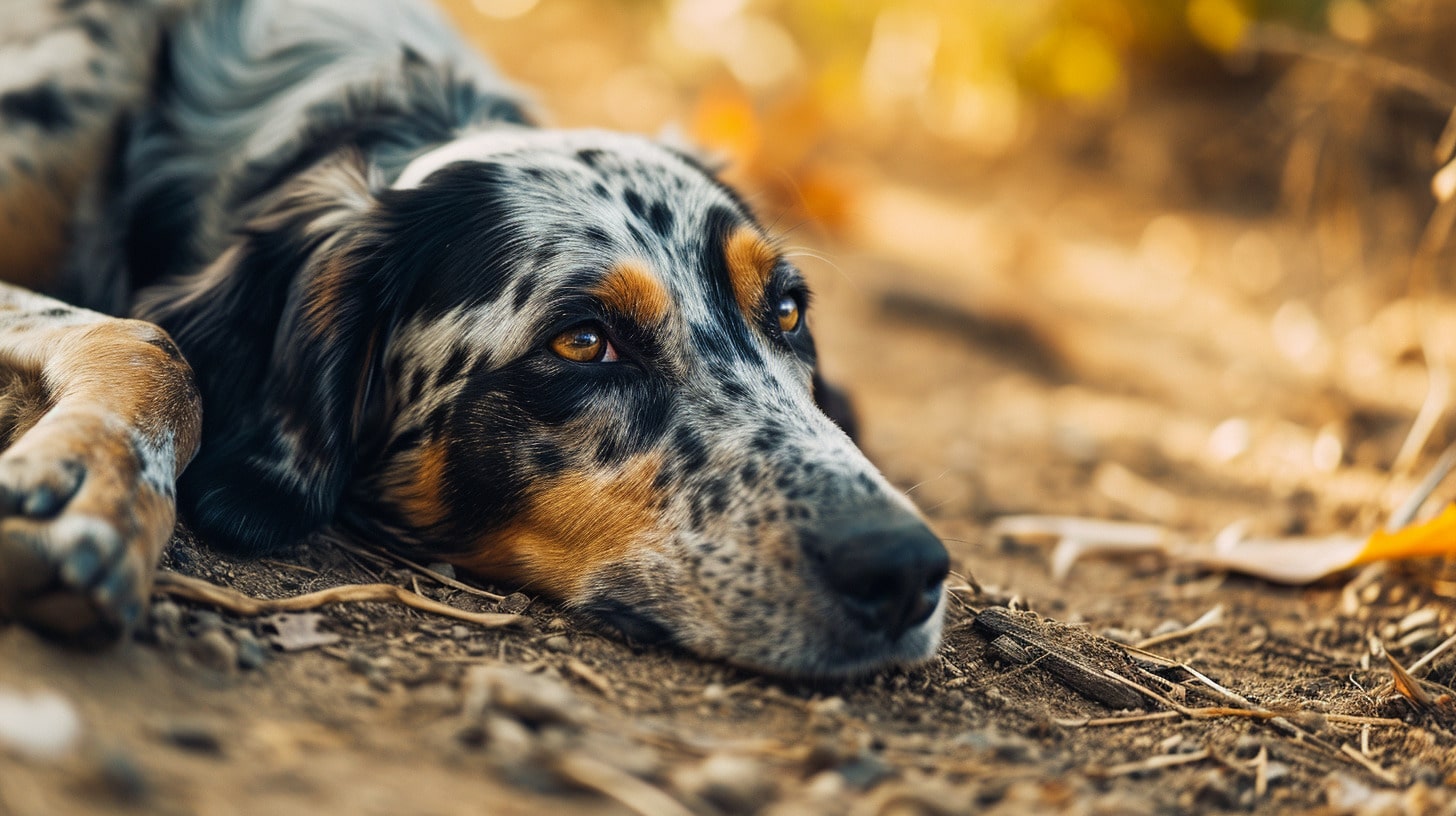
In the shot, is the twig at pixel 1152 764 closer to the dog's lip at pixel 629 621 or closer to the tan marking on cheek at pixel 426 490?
the dog's lip at pixel 629 621

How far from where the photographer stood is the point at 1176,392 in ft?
20.4

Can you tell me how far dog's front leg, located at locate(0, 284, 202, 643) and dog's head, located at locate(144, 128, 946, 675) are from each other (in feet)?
0.99

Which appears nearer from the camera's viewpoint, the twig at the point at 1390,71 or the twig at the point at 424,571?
the twig at the point at 424,571

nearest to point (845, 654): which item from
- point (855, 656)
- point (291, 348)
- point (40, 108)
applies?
point (855, 656)

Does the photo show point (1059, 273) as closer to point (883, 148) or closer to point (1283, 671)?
point (883, 148)

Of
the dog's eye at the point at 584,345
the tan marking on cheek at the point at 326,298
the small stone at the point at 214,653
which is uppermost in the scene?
the dog's eye at the point at 584,345

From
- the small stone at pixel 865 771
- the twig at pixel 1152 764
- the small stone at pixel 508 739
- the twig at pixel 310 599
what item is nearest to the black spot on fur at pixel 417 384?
the twig at pixel 310 599

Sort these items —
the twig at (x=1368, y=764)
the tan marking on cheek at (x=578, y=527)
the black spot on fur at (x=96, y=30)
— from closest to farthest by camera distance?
the twig at (x=1368, y=764) → the tan marking on cheek at (x=578, y=527) → the black spot on fur at (x=96, y=30)

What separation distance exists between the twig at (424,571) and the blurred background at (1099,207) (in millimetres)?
1565

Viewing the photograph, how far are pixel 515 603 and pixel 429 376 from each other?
634 millimetres

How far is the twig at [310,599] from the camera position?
2.21 metres

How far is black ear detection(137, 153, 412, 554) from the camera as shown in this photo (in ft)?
9.32

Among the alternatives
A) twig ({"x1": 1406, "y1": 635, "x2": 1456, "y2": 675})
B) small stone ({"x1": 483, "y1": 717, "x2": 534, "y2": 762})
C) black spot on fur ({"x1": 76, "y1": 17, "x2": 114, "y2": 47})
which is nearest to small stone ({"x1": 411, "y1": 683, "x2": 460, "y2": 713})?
small stone ({"x1": 483, "y1": 717, "x2": 534, "y2": 762})

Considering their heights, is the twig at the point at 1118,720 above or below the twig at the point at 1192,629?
below
